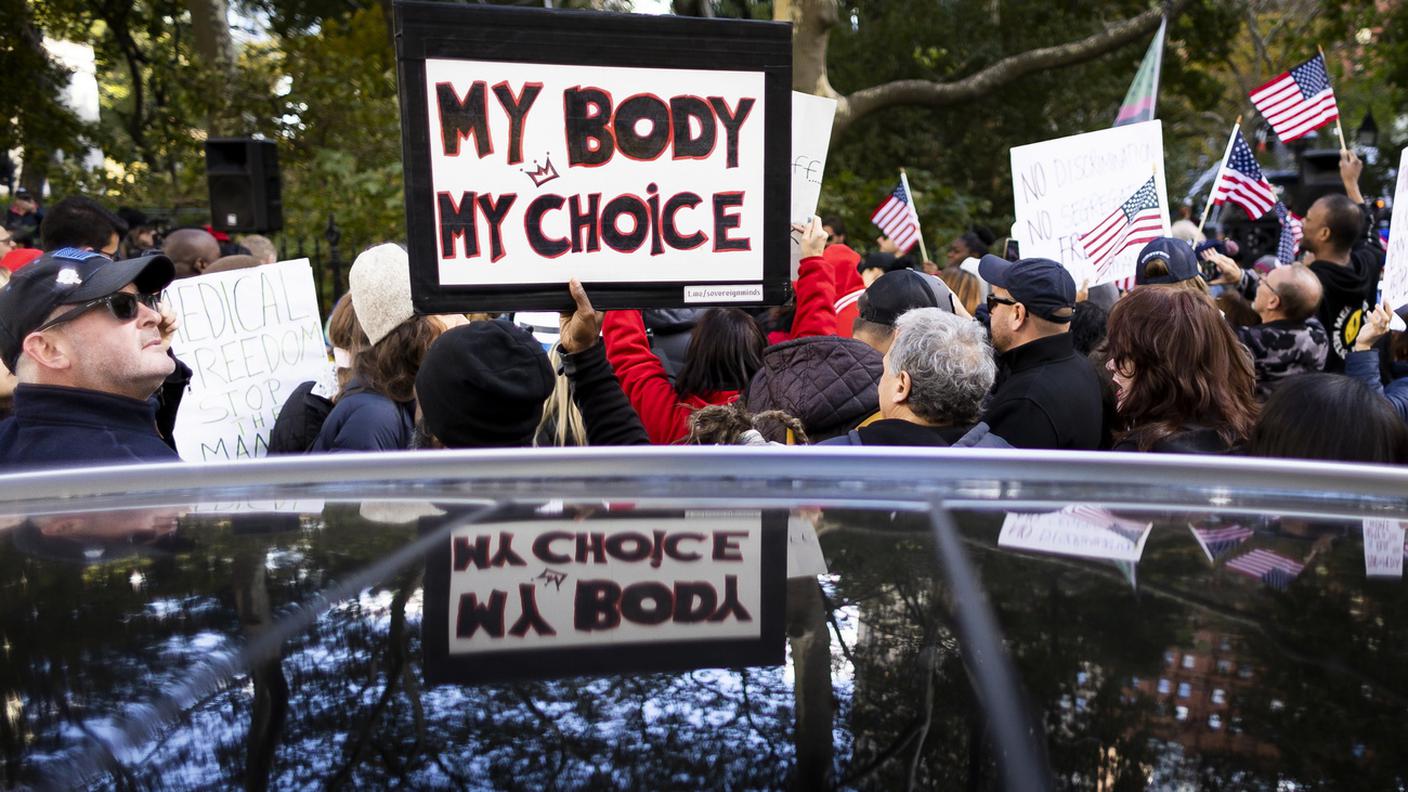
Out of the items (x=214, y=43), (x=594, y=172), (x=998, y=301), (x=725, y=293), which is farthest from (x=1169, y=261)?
(x=214, y=43)

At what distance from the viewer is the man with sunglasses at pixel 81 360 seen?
9.18 feet

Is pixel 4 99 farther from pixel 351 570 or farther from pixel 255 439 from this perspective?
pixel 351 570

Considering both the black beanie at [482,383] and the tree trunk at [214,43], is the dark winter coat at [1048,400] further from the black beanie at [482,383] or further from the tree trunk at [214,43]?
the tree trunk at [214,43]

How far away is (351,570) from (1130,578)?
0.87m

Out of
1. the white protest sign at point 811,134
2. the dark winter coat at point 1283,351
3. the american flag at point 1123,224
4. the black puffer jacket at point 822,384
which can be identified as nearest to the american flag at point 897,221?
the american flag at point 1123,224

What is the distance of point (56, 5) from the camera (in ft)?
61.9

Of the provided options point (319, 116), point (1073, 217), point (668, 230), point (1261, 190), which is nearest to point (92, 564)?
point (668, 230)

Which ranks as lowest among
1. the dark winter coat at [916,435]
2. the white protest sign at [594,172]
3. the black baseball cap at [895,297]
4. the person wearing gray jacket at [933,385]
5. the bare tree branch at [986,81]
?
the dark winter coat at [916,435]

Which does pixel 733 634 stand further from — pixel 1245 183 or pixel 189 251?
pixel 1245 183

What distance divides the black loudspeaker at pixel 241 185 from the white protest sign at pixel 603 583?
10.5m

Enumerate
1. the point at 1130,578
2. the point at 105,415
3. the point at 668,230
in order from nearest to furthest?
the point at 1130,578, the point at 105,415, the point at 668,230

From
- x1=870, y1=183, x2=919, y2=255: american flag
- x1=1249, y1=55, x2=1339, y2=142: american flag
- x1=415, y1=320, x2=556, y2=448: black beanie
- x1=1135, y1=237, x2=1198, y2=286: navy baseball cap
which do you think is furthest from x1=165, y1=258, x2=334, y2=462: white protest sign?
x1=1249, y1=55, x2=1339, y2=142: american flag

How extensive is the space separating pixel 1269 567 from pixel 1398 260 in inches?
177

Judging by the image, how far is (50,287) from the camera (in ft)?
9.43
